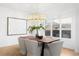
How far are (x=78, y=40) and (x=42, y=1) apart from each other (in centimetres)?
95

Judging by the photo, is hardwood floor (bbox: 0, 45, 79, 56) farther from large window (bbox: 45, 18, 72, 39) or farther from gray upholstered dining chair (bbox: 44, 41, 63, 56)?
large window (bbox: 45, 18, 72, 39)

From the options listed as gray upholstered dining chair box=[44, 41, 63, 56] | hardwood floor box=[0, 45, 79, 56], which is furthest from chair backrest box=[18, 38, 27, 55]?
gray upholstered dining chair box=[44, 41, 63, 56]

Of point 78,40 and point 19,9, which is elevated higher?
point 19,9

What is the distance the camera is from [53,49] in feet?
5.93

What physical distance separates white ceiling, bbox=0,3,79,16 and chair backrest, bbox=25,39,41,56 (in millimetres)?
566

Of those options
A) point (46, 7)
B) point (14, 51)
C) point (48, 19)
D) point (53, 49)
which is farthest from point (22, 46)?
point (46, 7)

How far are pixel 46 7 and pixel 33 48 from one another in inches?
30.9

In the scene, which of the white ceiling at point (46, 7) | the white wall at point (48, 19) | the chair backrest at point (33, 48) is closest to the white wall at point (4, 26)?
the white wall at point (48, 19)

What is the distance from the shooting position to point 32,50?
1.81m

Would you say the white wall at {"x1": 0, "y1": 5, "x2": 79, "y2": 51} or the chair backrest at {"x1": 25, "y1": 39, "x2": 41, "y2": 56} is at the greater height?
the white wall at {"x1": 0, "y1": 5, "x2": 79, "y2": 51}

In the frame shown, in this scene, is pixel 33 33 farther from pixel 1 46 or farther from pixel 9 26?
pixel 1 46

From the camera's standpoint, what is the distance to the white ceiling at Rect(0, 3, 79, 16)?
176 cm

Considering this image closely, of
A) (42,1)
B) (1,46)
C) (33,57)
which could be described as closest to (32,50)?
(33,57)

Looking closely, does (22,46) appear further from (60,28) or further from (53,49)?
(60,28)
